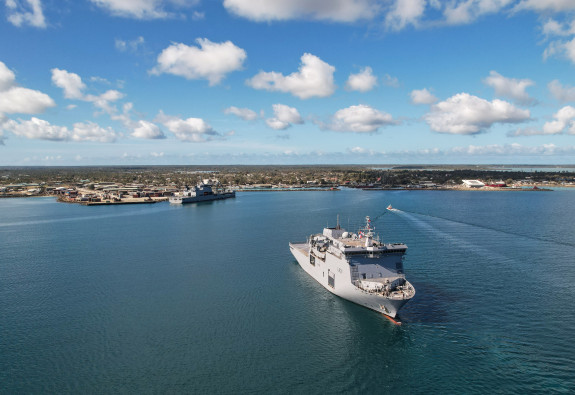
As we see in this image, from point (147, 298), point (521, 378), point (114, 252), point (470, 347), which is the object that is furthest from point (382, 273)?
point (114, 252)

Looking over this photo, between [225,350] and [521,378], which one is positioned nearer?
[521,378]

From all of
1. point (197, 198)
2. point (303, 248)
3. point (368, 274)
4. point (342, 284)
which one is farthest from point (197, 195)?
point (368, 274)

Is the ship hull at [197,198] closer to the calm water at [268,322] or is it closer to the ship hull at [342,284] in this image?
the calm water at [268,322]

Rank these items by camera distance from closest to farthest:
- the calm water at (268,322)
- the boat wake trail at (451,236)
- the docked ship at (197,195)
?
the calm water at (268,322)
the boat wake trail at (451,236)
the docked ship at (197,195)

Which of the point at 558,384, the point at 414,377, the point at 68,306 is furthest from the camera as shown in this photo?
the point at 68,306

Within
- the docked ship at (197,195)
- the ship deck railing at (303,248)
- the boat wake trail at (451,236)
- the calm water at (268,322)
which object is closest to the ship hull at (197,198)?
the docked ship at (197,195)

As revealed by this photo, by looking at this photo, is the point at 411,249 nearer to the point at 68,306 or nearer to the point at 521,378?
the point at 521,378
